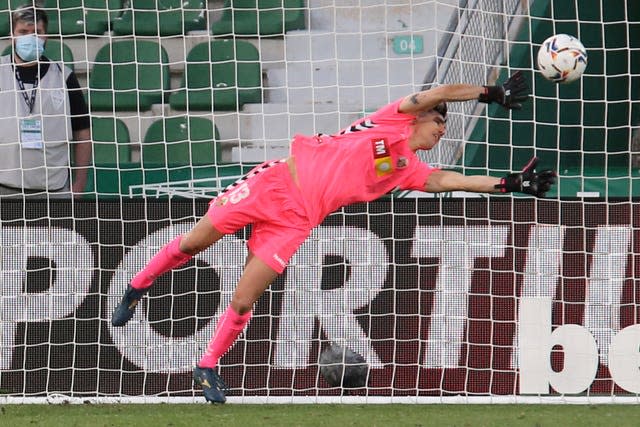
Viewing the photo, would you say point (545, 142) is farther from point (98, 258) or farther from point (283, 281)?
point (98, 258)

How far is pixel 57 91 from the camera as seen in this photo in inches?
337

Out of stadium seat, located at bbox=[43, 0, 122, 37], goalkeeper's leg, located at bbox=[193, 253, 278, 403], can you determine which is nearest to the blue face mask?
goalkeeper's leg, located at bbox=[193, 253, 278, 403]

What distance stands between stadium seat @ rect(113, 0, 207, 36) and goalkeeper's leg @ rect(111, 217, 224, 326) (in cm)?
458

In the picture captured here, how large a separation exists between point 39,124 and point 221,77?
301 centimetres

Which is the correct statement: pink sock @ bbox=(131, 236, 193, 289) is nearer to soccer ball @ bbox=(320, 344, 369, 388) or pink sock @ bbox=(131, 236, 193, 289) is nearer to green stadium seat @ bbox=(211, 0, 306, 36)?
soccer ball @ bbox=(320, 344, 369, 388)

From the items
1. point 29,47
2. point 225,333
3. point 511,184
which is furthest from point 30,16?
point 511,184

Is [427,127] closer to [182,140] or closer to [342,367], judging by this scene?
[342,367]

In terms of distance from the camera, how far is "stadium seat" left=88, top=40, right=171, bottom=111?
10.9m

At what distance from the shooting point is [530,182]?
266 inches

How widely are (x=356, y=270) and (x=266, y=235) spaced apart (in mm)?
1283

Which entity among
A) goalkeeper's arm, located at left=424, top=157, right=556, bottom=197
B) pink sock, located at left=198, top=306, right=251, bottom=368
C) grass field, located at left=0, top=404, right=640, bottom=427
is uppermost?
goalkeeper's arm, located at left=424, top=157, right=556, bottom=197

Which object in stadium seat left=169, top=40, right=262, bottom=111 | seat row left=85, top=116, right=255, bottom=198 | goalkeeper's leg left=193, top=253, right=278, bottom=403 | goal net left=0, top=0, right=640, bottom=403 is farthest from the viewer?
stadium seat left=169, top=40, right=262, bottom=111

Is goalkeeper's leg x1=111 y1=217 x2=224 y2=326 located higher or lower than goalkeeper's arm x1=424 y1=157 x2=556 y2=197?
lower

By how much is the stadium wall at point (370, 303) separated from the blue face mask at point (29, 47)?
3.50 feet
